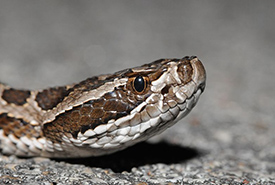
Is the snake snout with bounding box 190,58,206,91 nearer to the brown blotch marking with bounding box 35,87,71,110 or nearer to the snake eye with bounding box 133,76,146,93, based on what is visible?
the snake eye with bounding box 133,76,146,93

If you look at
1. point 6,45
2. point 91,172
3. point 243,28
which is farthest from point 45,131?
point 243,28

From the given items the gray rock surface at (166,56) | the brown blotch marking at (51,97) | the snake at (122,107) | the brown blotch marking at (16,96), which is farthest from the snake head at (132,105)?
the brown blotch marking at (16,96)

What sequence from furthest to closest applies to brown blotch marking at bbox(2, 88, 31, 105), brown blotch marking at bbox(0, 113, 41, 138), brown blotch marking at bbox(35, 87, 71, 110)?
1. brown blotch marking at bbox(2, 88, 31, 105)
2. brown blotch marking at bbox(0, 113, 41, 138)
3. brown blotch marking at bbox(35, 87, 71, 110)

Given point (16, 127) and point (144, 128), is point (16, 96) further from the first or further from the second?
point (144, 128)

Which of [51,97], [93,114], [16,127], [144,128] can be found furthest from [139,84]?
[16,127]

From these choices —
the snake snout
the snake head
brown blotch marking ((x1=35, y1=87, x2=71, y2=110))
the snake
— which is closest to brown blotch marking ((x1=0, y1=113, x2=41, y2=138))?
the snake

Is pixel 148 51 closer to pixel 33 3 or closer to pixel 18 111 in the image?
pixel 33 3
